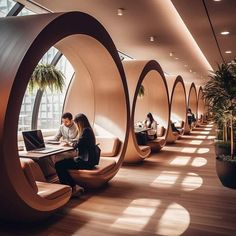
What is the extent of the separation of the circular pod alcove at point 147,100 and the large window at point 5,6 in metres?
2.89

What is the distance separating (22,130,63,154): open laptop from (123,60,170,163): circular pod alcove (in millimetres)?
2556

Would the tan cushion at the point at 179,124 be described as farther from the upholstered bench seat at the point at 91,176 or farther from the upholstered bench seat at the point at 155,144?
the upholstered bench seat at the point at 91,176

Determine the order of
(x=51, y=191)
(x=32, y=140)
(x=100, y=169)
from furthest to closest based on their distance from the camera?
(x=100, y=169) → (x=32, y=140) → (x=51, y=191)

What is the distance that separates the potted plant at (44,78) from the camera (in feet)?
17.1

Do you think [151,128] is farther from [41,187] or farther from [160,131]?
Result: [41,187]

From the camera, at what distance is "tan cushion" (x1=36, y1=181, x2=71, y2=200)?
351 centimetres

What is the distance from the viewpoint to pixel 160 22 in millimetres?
7918

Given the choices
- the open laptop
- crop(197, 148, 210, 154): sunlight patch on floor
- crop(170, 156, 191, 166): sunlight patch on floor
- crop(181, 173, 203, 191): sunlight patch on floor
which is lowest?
crop(181, 173, 203, 191): sunlight patch on floor

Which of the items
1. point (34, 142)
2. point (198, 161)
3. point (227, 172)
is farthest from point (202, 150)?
point (34, 142)

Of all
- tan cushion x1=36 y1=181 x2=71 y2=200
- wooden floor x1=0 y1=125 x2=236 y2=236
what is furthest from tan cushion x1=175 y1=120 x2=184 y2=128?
tan cushion x1=36 y1=181 x2=71 y2=200

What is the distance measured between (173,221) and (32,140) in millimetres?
2188

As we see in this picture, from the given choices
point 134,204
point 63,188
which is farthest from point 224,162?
point 63,188

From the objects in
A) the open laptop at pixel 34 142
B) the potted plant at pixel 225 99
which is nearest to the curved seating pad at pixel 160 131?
the potted plant at pixel 225 99

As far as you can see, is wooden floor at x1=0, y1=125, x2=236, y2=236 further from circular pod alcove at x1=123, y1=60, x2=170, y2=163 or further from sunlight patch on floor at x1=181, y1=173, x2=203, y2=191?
circular pod alcove at x1=123, y1=60, x2=170, y2=163
